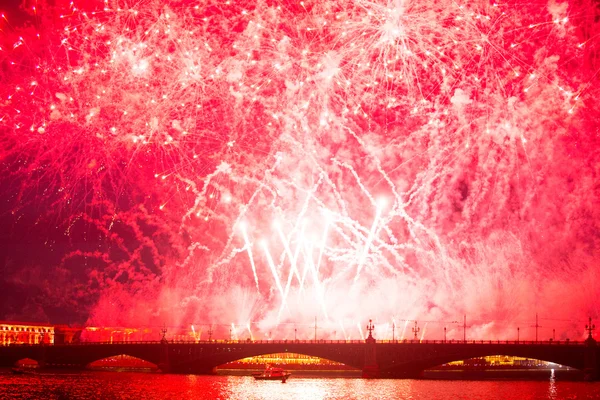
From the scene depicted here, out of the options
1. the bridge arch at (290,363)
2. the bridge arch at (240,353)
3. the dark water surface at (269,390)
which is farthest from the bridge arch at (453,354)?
the bridge arch at (290,363)

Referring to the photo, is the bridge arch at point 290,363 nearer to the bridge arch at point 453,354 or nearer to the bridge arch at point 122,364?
the bridge arch at point 122,364

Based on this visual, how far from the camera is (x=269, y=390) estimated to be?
82438mm

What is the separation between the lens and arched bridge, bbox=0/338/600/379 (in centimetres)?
10062

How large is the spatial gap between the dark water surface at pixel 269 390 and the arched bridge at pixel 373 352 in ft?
23.7

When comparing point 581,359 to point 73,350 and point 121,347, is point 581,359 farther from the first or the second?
point 73,350

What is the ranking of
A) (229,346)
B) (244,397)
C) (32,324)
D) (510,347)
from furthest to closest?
(32,324) < (229,346) < (510,347) < (244,397)

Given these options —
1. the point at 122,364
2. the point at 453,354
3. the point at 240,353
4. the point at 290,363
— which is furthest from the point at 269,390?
the point at 122,364

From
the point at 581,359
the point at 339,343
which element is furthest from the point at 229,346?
the point at 581,359

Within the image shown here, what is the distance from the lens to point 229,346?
111625 millimetres

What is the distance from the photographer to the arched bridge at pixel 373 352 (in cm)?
10062

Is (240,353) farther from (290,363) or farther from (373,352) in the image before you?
(290,363)

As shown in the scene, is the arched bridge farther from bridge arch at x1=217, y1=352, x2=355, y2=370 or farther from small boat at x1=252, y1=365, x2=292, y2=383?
bridge arch at x1=217, y1=352, x2=355, y2=370

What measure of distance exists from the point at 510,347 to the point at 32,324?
113 metres

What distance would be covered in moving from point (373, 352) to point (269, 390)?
25.5 meters
